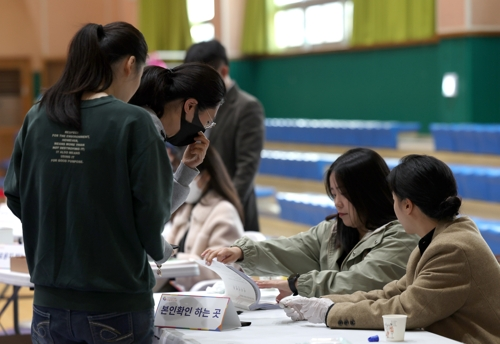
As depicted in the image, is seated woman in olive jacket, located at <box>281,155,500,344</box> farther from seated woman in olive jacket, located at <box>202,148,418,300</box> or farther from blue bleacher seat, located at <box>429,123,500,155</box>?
blue bleacher seat, located at <box>429,123,500,155</box>

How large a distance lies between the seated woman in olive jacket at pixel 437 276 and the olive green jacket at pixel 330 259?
0.78ft

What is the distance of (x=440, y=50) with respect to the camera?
9.02 meters

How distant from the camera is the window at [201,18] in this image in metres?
12.9

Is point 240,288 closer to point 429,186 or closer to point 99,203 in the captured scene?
point 429,186

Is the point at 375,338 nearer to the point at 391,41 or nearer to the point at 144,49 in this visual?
the point at 144,49

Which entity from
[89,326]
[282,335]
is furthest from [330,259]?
[89,326]

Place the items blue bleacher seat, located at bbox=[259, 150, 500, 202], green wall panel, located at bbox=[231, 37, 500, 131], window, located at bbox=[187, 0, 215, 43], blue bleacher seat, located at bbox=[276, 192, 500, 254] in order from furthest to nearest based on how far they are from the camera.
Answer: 1. window, located at bbox=[187, 0, 215, 43]
2. green wall panel, located at bbox=[231, 37, 500, 131]
3. blue bleacher seat, located at bbox=[276, 192, 500, 254]
4. blue bleacher seat, located at bbox=[259, 150, 500, 202]

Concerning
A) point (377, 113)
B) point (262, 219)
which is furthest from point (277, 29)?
point (262, 219)

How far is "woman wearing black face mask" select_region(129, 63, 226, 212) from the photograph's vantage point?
6.79 ft

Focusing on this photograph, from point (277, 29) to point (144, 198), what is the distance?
10886 millimetres

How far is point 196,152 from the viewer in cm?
219

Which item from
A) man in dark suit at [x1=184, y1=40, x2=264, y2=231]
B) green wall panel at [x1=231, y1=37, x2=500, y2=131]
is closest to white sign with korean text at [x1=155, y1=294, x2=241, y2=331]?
man in dark suit at [x1=184, y1=40, x2=264, y2=231]

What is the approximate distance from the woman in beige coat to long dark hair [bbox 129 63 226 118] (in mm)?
1541

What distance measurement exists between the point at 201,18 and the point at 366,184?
36.4 feet
